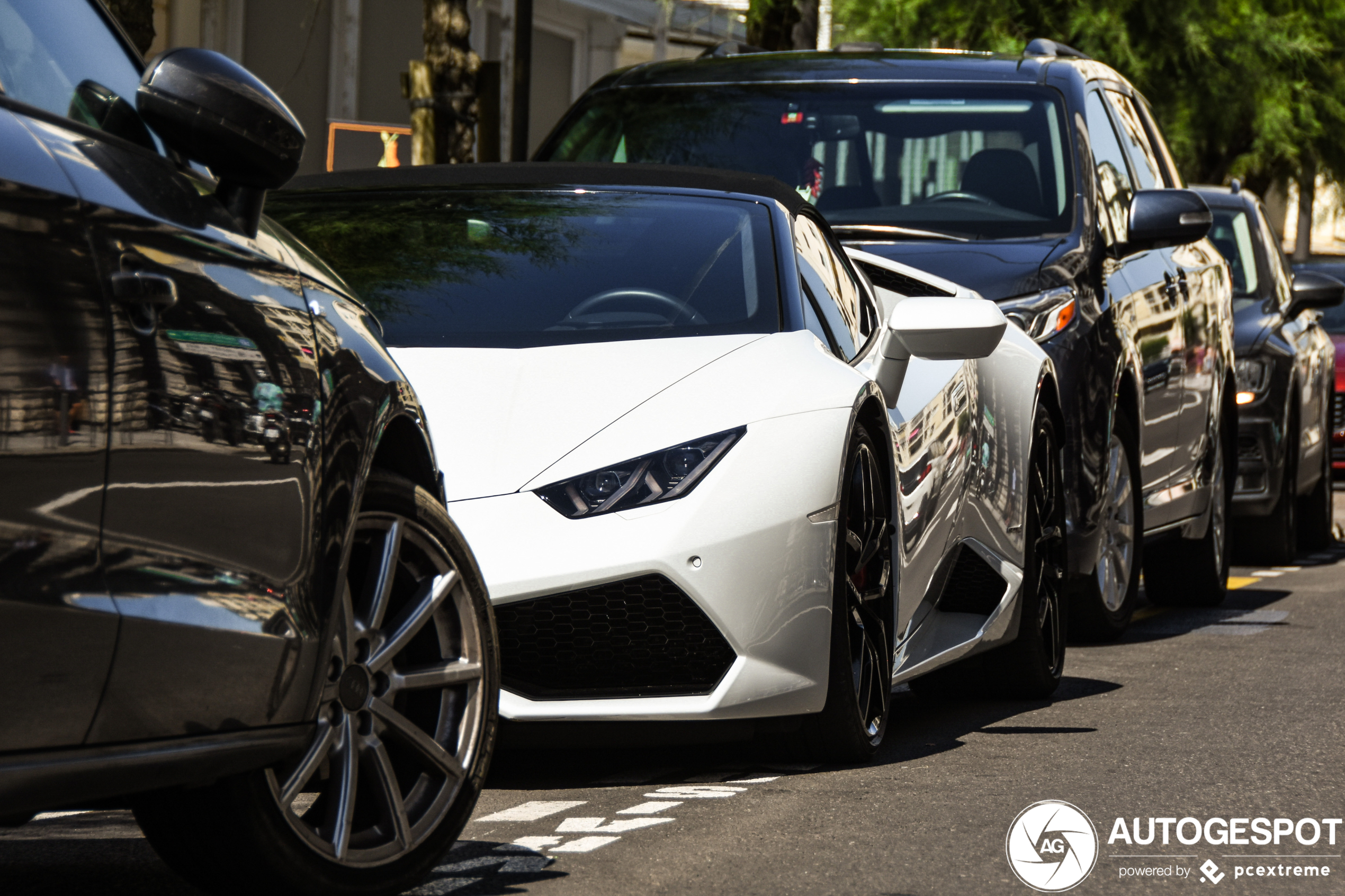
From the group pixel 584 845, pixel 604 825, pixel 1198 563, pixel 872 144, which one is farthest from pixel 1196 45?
pixel 584 845

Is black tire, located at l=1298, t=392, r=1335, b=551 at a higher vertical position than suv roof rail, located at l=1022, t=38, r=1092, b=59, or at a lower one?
lower

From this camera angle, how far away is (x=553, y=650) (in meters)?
5.12

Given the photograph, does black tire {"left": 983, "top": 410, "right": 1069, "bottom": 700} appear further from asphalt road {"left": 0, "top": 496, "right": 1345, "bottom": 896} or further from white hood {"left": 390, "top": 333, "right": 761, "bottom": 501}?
white hood {"left": 390, "top": 333, "right": 761, "bottom": 501}

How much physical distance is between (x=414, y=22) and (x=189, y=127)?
68.7 feet

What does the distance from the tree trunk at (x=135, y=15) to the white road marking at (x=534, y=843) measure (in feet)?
16.8

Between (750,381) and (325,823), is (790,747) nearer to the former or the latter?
(750,381)

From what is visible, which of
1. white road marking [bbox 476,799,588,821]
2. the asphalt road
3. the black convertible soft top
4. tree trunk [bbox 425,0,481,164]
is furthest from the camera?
tree trunk [bbox 425,0,481,164]

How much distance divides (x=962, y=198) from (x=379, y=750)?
544cm

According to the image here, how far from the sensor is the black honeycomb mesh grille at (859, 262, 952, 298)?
763cm

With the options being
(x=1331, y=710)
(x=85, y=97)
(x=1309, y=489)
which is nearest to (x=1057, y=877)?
(x=85, y=97)

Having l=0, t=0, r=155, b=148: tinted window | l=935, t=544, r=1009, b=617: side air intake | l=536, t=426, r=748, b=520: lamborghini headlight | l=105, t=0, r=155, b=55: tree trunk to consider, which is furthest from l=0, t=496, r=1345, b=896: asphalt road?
l=105, t=0, r=155, b=55: tree trunk

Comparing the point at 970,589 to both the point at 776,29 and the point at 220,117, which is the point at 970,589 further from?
the point at 776,29

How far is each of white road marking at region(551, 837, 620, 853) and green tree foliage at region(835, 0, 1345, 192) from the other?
1725 centimetres

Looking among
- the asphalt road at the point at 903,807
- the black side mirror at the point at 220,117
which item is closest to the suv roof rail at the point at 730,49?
the asphalt road at the point at 903,807
